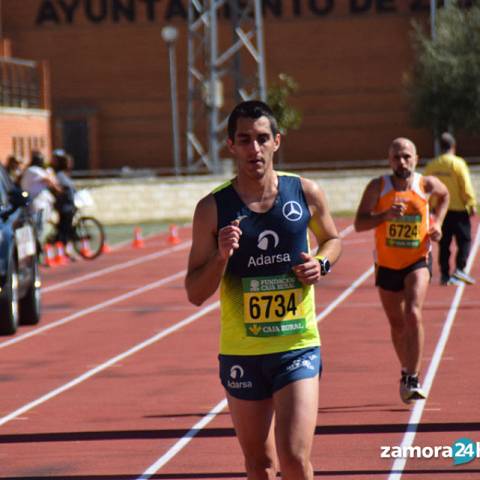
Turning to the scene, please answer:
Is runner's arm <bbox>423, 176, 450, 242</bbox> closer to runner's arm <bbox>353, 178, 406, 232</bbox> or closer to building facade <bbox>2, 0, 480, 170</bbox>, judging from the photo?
runner's arm <bbox>353, 178, 406, 232</bbox>

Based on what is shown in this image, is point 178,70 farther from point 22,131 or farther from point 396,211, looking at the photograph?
point 396,211

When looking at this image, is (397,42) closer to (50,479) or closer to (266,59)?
(266,59)

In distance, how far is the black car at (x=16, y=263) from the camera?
15.4 meters

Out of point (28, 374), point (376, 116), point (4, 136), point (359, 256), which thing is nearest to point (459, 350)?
point (28, 374)

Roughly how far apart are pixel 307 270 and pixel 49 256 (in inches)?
799

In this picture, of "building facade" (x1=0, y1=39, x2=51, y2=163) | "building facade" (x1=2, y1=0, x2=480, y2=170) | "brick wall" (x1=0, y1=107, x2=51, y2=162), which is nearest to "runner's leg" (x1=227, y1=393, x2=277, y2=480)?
"brick wall" (x1=0, y1=107, x2=51, y2=162)

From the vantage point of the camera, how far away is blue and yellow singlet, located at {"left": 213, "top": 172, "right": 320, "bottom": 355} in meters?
6.50

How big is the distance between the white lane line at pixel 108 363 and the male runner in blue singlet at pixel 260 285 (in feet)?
14.6

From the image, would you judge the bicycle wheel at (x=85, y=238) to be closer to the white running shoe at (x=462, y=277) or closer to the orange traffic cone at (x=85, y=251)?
the orange traffic cone at (x=85, y=251)

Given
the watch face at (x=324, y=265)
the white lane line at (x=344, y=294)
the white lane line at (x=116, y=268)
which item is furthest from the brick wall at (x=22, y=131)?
the watch face at (x=324, y=265)

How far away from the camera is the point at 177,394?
458 inches

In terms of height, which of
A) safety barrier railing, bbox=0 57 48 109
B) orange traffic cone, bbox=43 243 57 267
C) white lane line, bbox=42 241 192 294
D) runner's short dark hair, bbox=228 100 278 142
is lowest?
white lane line, bbox=42 241 192 294

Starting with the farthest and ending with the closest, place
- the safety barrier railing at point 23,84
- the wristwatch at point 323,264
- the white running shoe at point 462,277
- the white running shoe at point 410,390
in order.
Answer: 1. the safety barrier railing at point 23,84
2. the white running shoe at point 462,277
3. the white running shoe at point 410,390
4. the wristwatch at point 323,264

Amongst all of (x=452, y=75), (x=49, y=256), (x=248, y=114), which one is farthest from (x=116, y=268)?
(x=452, y=75)
